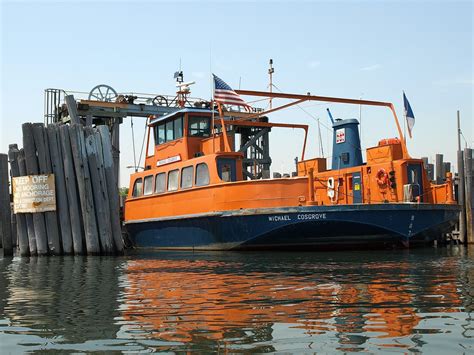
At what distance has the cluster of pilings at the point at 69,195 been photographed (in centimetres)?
1623

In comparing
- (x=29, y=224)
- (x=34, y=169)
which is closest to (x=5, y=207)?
(x=29, y=224)

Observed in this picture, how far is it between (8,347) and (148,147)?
17.2 meters

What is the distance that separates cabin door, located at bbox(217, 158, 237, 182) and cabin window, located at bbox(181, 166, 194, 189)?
1211 millimetres

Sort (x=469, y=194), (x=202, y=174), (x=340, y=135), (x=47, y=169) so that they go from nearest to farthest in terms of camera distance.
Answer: (x=47, y=169), (x=202, y=174), (x=340, y=135), (x=469, y=194)

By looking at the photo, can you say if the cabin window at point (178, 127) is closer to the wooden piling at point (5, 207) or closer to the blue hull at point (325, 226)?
the blue hull at point (325, 226)

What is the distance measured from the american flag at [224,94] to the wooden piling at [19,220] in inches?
226

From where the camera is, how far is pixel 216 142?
1889cm

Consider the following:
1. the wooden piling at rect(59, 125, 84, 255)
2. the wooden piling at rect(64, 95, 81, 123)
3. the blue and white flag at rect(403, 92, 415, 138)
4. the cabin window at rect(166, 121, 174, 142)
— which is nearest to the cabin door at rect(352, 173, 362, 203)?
the blue and white flag at rect(403, 92, 415, 138)

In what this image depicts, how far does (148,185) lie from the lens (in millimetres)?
21047

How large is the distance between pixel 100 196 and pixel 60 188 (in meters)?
1.06

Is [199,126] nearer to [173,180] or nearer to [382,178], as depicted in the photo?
[173,180]

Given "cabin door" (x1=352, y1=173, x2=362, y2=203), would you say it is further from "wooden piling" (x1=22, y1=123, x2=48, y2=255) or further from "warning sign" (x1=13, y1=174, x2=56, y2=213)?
"wooden piling" (x1=22, y1=123, x2=48, y2=255)

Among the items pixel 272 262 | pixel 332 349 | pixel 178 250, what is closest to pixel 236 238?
pixel 178 250

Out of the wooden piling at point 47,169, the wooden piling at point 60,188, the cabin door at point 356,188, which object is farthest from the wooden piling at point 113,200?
the cabin door at point 356,188
